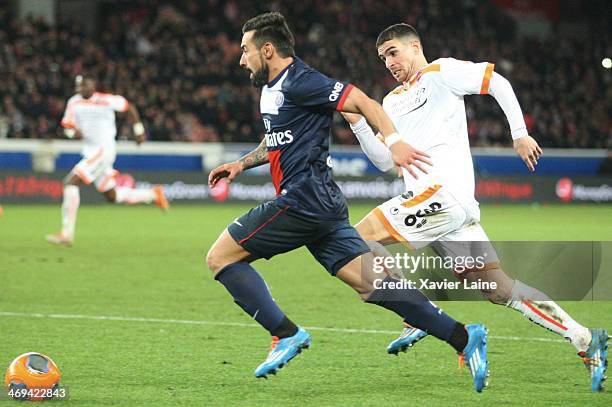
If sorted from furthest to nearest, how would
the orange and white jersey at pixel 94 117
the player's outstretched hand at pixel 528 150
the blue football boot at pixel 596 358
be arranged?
the orange and white jersey at pixel 94 117, the player's outstretched hand at pixel 528 150, the blue football boot at pixel 596 358

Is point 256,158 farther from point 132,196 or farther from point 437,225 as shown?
point 132,196

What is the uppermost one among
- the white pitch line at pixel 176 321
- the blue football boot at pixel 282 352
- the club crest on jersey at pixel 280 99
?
the club crest on jersey at pixel 280 99

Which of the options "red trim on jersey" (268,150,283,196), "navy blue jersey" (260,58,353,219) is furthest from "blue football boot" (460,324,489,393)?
"red trim on jersey" (268,150,283,196)

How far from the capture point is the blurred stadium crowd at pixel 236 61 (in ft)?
83.3

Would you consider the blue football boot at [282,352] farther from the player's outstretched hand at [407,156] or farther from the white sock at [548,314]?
the white sock at [548,314]

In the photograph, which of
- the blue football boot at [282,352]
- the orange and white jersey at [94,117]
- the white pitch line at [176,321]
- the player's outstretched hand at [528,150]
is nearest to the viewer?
the blue football boot at [282,352]

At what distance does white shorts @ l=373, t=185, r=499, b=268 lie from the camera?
6.36m

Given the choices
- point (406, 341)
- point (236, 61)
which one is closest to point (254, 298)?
point (406, 341)

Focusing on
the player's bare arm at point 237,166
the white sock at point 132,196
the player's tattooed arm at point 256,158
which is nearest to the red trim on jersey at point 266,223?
the player's bare arm at point 237,166

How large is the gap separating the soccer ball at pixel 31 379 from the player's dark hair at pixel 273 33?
1.99m

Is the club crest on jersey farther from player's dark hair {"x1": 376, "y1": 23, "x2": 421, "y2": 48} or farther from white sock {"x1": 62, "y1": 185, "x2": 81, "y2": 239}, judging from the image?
white sock {"x1": 62, "y1": 185, "x2": 81, "y2": 239}

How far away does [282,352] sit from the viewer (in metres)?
5.45

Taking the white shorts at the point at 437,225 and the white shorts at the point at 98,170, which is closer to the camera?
the white shorts at the point at 437,225

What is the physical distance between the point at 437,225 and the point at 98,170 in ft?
31.5
